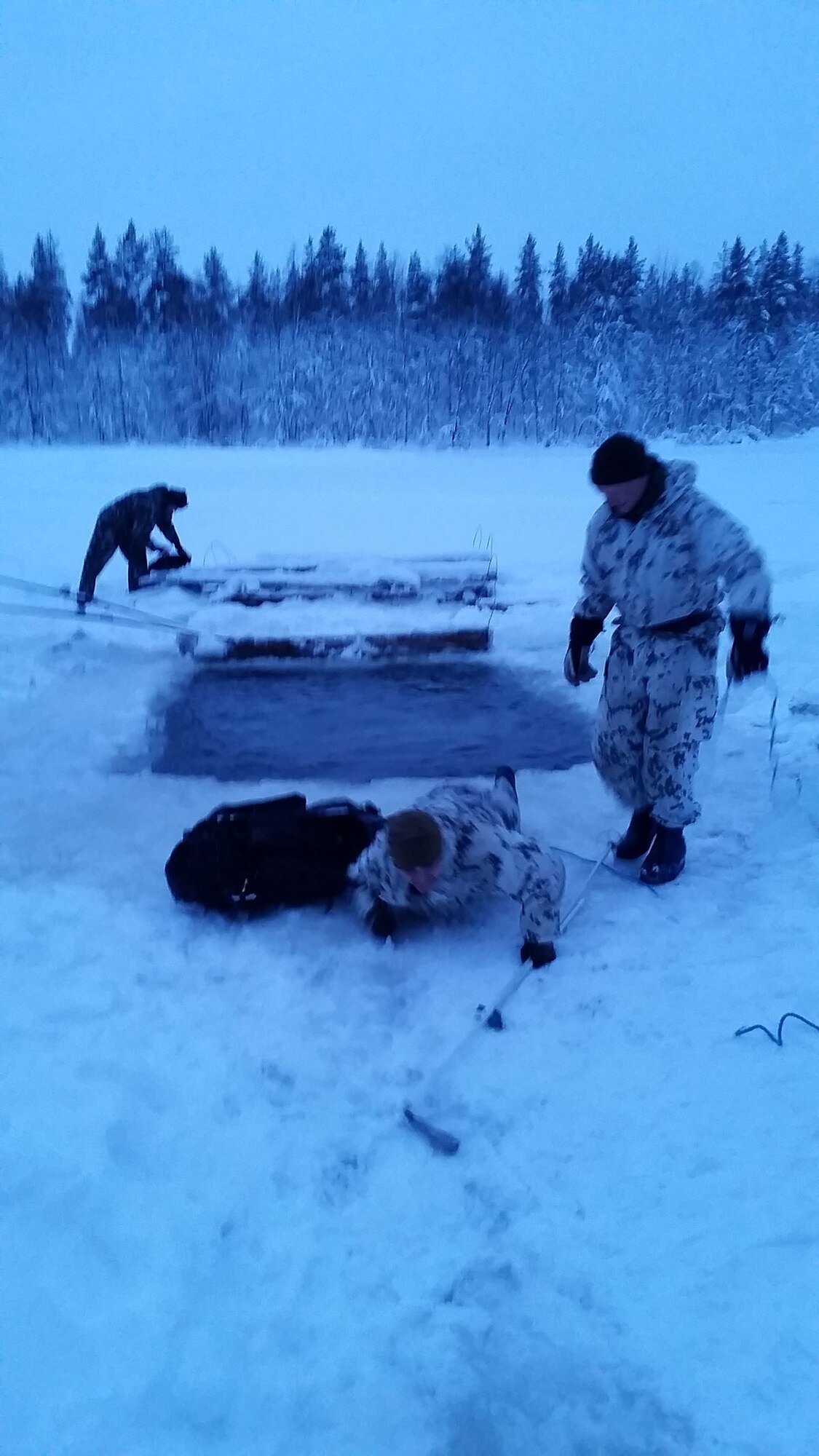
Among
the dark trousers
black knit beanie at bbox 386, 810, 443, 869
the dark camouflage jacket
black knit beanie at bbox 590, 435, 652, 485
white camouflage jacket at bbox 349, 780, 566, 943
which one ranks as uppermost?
black knit beanie at bbox 590, 435, 652, 485

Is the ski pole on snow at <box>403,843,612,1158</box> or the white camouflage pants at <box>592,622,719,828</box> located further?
the white camouflage pants at <box>592,622,719,828</box>

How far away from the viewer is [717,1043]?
2.61 meters

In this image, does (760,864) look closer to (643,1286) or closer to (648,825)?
(648,825)

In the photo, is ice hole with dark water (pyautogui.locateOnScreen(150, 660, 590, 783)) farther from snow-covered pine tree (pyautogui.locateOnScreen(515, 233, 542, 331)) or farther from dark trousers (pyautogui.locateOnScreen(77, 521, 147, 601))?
snow-covered pine tree (pyautogui.locateOnScreen(515, 233, 542, 331))

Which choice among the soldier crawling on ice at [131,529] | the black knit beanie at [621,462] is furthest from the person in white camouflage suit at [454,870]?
the soldier crawling on ice at [131,529]

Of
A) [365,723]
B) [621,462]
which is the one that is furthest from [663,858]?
[365,723]

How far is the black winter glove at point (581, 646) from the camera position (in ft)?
11.5

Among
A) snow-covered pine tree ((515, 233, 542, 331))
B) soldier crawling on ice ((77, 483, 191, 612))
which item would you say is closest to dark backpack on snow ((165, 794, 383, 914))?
soldier crawling on ice ((77, 483, 191, 612))

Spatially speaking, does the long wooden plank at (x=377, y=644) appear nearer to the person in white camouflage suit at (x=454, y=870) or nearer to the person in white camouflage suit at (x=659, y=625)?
the person in white camouflage suit at (x=659, y=625)

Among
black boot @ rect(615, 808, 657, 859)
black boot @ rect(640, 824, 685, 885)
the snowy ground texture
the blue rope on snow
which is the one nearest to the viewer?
the snowy ground texture

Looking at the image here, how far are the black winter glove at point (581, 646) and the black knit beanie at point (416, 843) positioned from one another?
3.89ft

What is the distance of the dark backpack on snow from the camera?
3.25 meters

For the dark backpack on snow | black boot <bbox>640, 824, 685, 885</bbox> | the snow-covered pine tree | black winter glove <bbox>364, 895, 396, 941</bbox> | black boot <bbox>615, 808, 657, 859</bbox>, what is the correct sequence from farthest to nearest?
1. the snow-covered pine tree
2. black boot <bbox>615, 808, 657, 859</bbox>
3. black boot <bbox>640, 824, 685, 885</bbox>
4. the dark backpack on snow
5. black winter glove <bbox>364, 895, 396, 941</bbox>

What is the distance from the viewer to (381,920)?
10.3 ft
